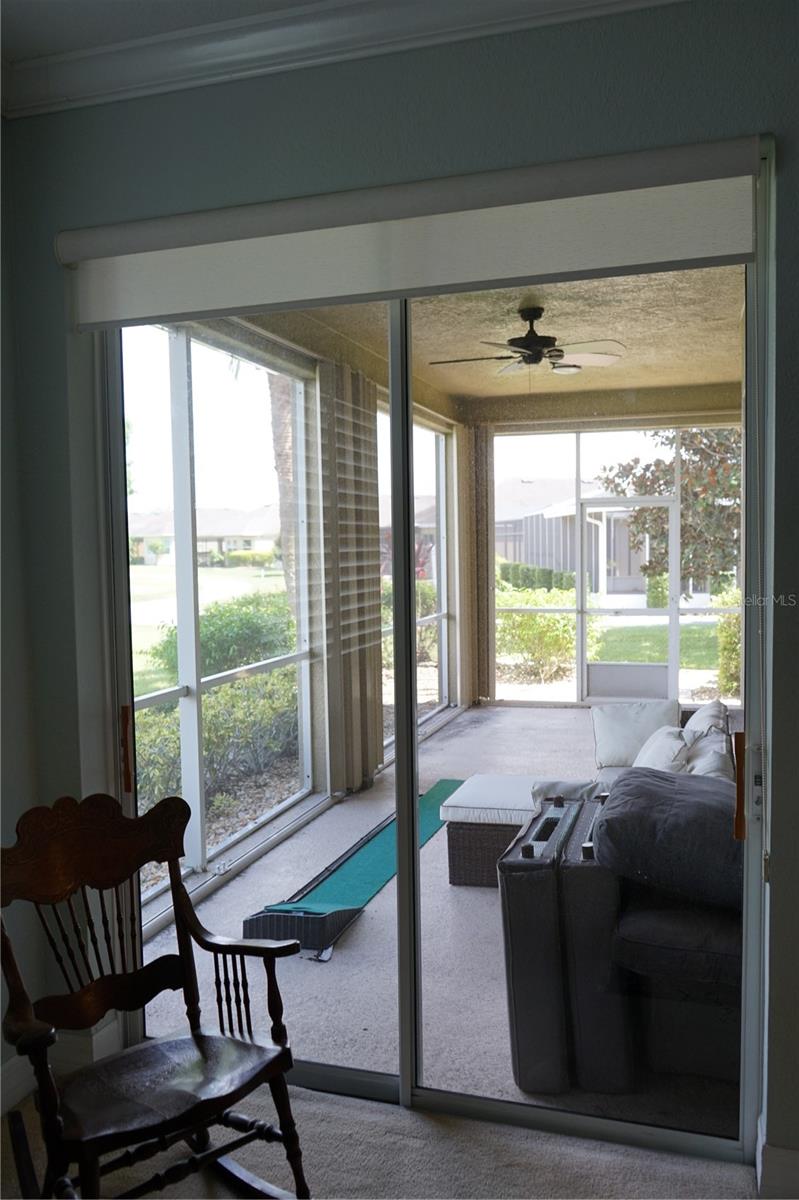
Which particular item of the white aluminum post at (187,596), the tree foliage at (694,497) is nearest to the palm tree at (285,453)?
the white aluminum post at (187,596)

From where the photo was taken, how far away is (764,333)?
2.21 meters

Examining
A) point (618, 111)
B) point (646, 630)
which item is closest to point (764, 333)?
point (618, 111)

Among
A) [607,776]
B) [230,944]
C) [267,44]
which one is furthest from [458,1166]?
[267,44]

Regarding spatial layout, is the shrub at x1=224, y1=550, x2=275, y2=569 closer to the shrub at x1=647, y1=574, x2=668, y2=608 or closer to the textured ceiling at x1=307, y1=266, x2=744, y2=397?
the textured ceiling at x1=307, y1=266, x2=744, y2=397

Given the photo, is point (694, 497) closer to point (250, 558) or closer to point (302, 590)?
point (302, 590)

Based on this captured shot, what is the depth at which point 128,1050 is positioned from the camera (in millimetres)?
2189

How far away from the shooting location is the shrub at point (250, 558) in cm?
271

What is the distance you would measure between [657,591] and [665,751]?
410mm

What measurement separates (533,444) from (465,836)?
105 centimetres

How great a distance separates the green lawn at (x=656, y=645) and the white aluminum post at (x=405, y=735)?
1.65 feet

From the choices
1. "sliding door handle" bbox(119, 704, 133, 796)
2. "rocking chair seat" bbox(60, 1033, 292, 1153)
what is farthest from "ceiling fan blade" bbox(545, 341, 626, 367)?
"rocking chair seat" bbox(60, 1033, 292, 1153)

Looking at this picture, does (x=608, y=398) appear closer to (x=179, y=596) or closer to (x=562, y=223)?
(x=562, y=223)

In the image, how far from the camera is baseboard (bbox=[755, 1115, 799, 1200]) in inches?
85.8

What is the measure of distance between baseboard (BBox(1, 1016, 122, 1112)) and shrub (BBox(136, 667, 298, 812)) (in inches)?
27.6
